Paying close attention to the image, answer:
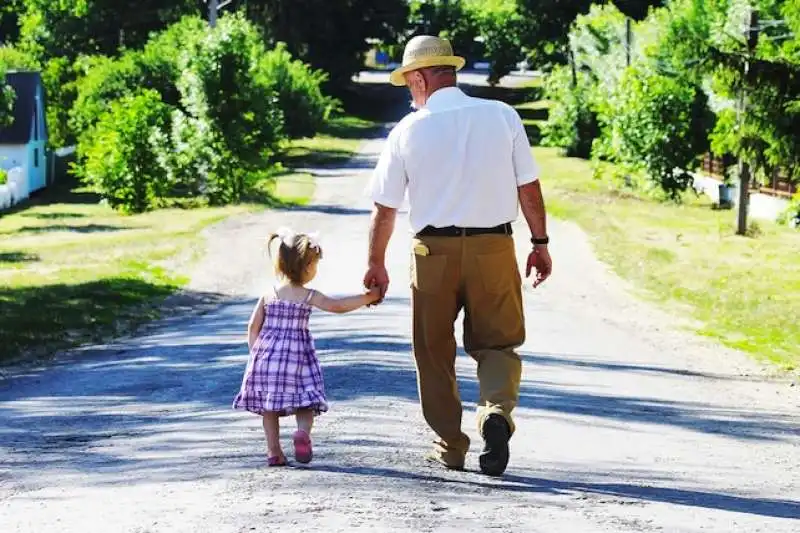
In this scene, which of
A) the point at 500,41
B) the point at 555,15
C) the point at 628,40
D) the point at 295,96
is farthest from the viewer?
the point at 500,41

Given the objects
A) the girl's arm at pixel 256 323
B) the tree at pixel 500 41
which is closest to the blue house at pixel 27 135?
the tree at pixel 500 41

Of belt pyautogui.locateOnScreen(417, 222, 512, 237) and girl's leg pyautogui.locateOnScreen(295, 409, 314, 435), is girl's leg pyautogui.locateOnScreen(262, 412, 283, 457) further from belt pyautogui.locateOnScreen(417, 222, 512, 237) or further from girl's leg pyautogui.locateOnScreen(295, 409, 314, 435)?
belt pyautogui.locateOnScreen(417, 222, 512, 237)

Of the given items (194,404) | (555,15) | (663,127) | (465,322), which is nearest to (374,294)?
(465,322)

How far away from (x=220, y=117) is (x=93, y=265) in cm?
1437

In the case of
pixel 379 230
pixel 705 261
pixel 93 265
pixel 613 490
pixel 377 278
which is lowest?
pixel 93 265

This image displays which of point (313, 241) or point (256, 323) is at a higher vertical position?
point (313, 241)

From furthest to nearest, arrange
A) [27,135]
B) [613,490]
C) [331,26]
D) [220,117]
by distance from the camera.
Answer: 1. [331,26]
2. [27,135]
3. [220,117]
4. [613,490]

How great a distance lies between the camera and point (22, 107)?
223 feet

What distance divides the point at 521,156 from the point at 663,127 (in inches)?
1364

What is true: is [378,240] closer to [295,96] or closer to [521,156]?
[521,156]

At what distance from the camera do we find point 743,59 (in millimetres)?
23094

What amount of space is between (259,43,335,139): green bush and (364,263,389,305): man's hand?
53.3m

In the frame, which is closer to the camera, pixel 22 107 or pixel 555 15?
pixel 22 107

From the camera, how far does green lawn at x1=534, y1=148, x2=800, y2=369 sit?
62.7 feet
